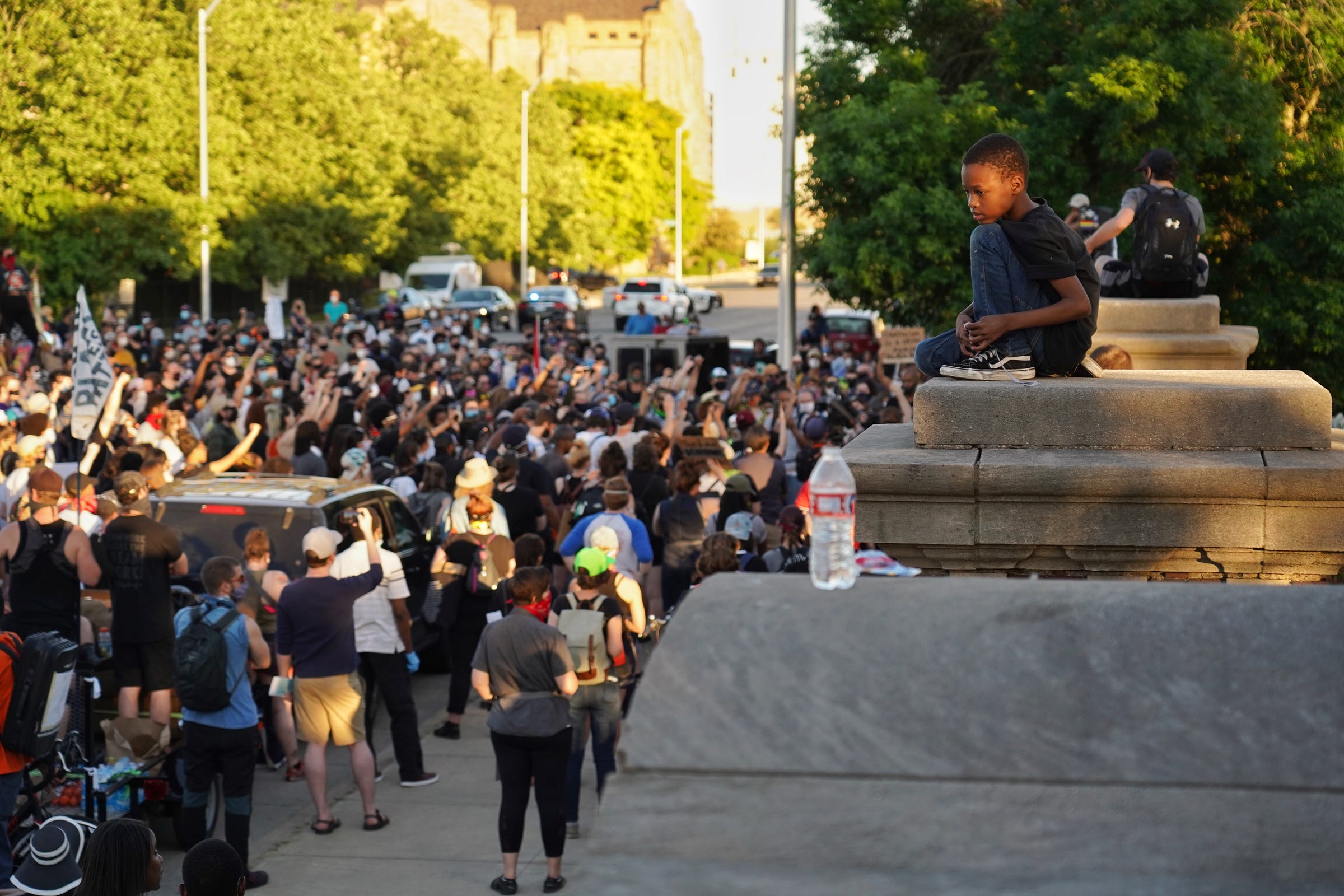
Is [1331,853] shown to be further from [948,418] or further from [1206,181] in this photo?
[1206,181]

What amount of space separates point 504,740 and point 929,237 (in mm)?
11908

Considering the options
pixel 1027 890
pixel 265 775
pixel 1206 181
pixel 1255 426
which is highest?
pixel 1206 181

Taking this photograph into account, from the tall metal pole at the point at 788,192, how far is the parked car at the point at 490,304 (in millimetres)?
29401

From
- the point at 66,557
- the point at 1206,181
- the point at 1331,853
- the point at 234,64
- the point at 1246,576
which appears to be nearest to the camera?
the point at 1331,853

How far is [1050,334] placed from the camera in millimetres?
4832

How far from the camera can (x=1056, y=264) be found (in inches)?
186

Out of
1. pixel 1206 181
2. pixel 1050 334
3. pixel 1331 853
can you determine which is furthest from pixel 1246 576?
pixel 1206 181

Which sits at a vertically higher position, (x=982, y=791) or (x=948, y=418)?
(x=948, y=418)

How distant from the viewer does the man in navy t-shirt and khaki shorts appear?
899 cm

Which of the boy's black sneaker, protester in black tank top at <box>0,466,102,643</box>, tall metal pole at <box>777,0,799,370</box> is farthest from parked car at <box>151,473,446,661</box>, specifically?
tall metal pole at <box>777,0,799,370</box>

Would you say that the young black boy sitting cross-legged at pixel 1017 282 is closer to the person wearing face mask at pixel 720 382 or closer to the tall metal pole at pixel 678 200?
the person wearing face mask at pixel 720 382

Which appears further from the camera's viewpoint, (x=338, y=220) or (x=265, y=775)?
(x=338, y=220)

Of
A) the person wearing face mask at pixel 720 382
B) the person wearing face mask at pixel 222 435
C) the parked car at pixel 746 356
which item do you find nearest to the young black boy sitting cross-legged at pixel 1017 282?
the person wearing face mask at pixel 222 435

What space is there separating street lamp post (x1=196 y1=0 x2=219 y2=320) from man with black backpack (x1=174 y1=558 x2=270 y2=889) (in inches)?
1210
